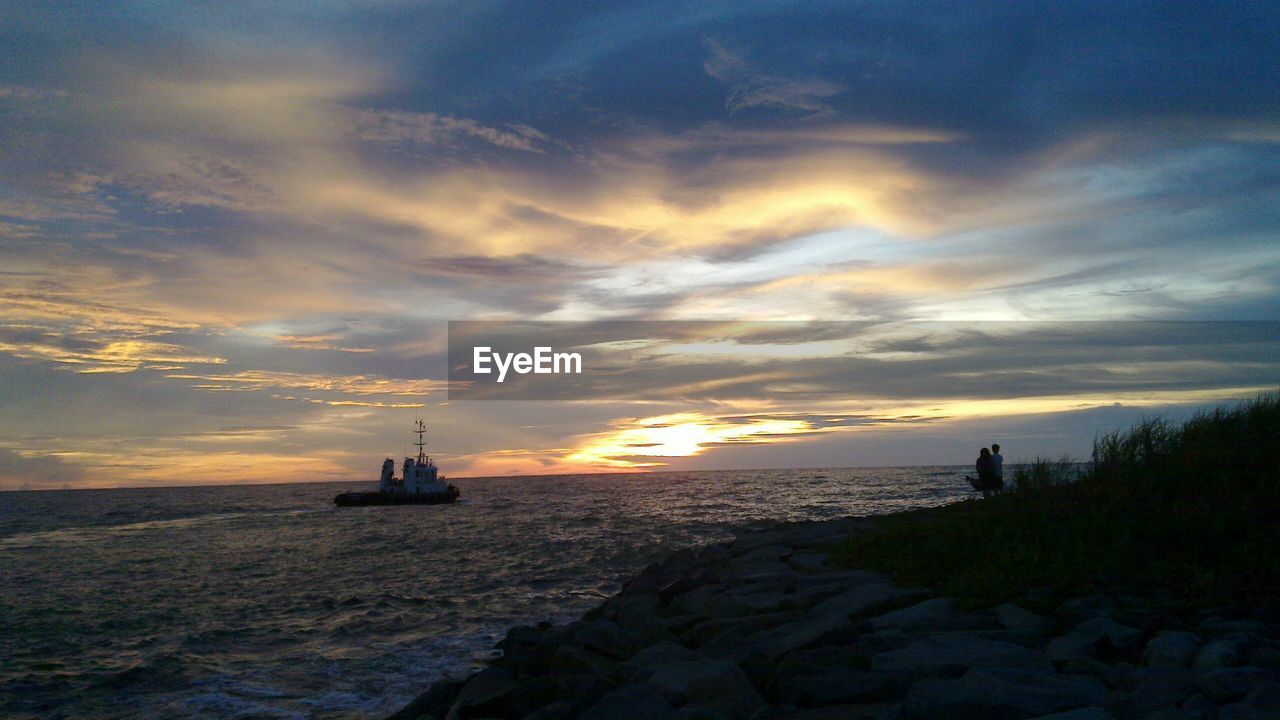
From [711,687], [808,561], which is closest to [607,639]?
[711,687]

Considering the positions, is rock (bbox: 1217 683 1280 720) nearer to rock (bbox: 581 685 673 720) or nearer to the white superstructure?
rock (bbox: 581 685 673 720)

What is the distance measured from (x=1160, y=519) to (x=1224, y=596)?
2225 millimetres

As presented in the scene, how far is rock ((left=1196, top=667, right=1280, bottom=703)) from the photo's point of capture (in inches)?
200

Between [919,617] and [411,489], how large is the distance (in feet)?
229

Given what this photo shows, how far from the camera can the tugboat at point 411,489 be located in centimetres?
7250

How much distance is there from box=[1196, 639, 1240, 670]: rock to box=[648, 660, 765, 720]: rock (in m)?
3.39

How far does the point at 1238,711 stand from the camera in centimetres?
470

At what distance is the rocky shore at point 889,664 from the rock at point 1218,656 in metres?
0.01

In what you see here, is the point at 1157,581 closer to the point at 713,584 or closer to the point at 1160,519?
the point at 1160,519

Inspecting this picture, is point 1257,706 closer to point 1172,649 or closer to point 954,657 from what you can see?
point 1172,649

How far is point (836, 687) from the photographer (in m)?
6.12

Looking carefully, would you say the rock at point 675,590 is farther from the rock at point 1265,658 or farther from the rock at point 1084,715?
the rock at point 1084,715

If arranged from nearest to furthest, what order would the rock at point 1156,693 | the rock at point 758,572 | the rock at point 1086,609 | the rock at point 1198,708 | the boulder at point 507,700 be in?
the rock at point 1198,708
the rock at point 1156,693
the rock at point 1086,609
the boulder at point 507,700
the rock at point 758,572

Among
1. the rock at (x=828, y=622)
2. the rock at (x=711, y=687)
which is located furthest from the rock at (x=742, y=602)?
the rock at (x=711, y=687)
